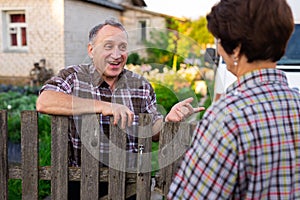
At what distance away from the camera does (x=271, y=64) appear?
1.11 m

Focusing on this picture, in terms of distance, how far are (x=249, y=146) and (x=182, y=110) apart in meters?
0.79

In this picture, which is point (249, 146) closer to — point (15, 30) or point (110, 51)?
point (110, 51)

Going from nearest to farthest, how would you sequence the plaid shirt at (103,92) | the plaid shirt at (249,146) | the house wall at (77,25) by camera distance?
the plaid shirt at (249,146) → the plaid shirt at (103,92) → the house wall at (77,25)

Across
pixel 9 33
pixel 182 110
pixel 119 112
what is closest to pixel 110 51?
pixel 119 112

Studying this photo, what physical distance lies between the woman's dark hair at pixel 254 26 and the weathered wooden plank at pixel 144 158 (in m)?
0.86

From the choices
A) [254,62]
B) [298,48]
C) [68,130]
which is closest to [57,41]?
[298,48]

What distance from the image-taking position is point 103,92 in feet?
6.31

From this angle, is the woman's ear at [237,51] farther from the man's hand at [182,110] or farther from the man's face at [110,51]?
the man's face at [110,51]

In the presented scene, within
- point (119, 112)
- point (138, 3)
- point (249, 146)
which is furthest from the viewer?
point (138, 3)

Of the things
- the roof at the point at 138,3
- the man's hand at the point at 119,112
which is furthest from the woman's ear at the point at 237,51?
the roof at the point at 138,3

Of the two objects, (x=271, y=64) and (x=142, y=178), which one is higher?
(x=271, y=64)

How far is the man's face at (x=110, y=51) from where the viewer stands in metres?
1.86

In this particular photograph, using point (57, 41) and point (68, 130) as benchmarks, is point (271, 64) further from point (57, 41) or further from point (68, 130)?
point (57, 41)

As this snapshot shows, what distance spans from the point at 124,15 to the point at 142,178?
1327 centimetres
